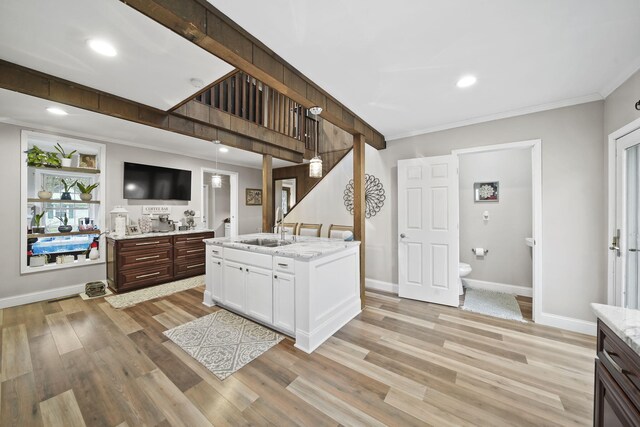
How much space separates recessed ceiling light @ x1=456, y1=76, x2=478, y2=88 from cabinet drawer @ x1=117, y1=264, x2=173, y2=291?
192 inches

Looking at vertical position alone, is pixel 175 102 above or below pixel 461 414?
above

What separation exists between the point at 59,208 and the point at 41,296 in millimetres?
1286

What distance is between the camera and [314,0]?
1366 millimetres

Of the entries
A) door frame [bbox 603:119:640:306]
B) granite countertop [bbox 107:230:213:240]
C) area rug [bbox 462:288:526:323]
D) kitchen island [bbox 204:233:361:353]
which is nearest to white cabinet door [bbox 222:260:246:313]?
kitchen island [bbox 204:233:361:353]

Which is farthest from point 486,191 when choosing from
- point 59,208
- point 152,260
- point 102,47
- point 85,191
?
point 59,208

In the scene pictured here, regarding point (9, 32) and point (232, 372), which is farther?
point (232, 372)

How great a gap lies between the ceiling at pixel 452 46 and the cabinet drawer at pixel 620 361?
1.75 meters

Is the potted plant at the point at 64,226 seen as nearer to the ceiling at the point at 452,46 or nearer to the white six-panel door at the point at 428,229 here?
the ceiling at the point at 452,46

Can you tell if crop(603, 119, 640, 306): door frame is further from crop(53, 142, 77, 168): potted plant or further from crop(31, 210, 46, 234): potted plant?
crop(31, 210, 46, 234): potted plant

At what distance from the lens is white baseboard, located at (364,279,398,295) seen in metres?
3.81

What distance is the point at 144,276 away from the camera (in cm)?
392

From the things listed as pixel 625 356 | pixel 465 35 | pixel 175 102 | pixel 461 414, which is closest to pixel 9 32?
pixel 175 102

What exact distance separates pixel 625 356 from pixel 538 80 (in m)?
2.36

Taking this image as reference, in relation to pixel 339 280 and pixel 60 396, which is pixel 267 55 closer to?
pixel 339 280
